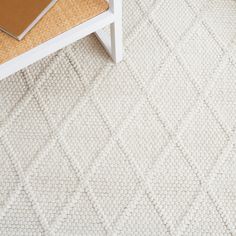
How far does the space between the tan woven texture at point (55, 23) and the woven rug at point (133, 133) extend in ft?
0.82

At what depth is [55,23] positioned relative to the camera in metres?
0.87

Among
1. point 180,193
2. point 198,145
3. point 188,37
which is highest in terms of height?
point 188,37

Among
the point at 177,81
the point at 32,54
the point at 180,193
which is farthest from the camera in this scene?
the point at 177,81

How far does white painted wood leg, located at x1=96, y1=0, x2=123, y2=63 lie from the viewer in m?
0.89

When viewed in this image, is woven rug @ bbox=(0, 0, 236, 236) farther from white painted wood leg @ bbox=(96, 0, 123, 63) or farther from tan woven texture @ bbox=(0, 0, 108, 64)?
tan woven texture @ bbox=(0, 0, 108, 64)

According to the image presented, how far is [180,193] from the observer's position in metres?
1.00

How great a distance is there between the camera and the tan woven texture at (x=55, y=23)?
852 mm

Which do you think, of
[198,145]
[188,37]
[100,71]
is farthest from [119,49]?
[198,145]

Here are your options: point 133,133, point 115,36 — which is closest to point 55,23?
point 115,36

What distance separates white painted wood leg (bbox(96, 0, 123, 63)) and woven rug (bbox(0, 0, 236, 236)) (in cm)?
3

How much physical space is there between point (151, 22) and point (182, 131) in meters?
0.33

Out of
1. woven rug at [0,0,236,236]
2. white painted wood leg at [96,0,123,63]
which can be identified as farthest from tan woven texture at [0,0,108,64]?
woven rug at [0,0,236,236]

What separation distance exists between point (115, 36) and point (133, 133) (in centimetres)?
25

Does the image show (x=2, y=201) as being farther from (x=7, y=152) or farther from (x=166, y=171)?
(x=166, y=171)
